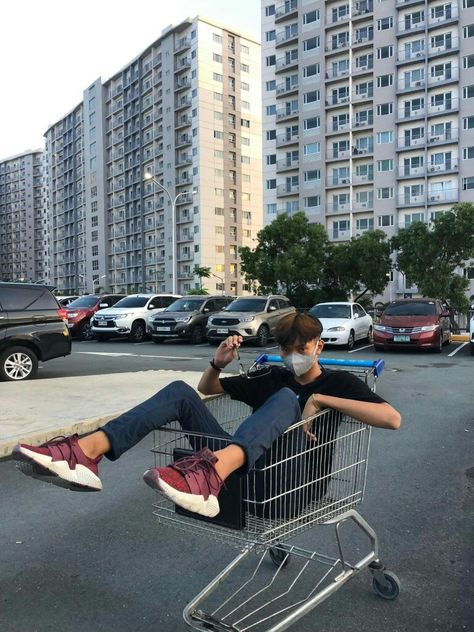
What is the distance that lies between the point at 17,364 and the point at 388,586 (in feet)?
28.8

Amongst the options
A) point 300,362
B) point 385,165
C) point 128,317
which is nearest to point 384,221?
point 385,165

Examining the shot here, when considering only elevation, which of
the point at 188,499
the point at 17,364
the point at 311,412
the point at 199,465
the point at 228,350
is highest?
the point at 228,350

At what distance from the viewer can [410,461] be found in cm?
518

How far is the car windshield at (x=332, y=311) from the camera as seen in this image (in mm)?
17516

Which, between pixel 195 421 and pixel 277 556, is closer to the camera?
pixel 195 421

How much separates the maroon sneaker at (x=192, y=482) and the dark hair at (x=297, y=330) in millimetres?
841

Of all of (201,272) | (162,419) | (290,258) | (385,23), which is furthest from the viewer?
(201,272)

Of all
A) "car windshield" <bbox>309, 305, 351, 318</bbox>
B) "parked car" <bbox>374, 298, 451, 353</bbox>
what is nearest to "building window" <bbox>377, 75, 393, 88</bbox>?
"car windshield" <bbox>309, 305, 351, 318</bbox>

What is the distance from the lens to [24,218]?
123750mm

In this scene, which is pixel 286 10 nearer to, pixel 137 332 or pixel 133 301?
pixel 133 301

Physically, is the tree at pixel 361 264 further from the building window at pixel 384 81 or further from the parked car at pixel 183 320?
the building window at pixel 384 81

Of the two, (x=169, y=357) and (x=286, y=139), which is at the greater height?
(x=286, y=139)

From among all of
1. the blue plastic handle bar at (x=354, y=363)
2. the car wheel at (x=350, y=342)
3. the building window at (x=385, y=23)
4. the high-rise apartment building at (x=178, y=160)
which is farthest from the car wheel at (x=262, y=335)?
the high-rise apartment building at (x=178, y=160)

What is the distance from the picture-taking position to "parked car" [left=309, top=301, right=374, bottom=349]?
1652 cm
